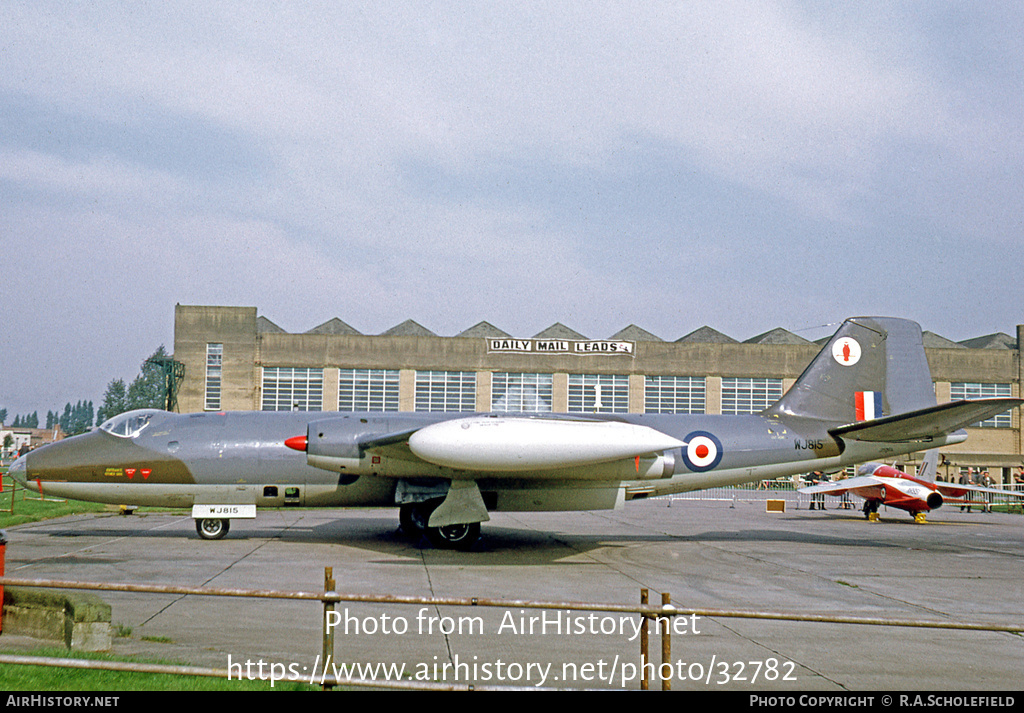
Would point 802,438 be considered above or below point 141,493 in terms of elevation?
above

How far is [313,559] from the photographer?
14.7m

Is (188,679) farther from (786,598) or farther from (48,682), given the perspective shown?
(786,598)

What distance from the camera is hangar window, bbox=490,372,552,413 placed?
50.8 metres

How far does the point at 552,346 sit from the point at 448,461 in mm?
37629

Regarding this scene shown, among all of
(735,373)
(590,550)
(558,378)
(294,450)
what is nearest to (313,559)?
(294,450)

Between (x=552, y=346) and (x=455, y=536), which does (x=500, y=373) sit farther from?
(x=455, y=536)

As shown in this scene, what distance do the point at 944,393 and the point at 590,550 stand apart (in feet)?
155

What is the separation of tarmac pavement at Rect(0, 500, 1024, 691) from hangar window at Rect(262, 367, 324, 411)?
26.2m

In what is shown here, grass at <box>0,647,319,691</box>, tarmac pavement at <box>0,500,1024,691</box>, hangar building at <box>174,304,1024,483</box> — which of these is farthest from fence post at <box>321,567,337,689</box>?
hangar building at <box>174,304,1024,483</box>

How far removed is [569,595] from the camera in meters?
11.3

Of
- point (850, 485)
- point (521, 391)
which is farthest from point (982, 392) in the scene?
point (850, 485)

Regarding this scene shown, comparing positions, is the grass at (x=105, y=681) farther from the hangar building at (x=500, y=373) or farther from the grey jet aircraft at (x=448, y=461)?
the hangar building at (x=500, y=373)
